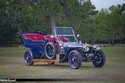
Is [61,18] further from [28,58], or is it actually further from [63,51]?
[28,58]

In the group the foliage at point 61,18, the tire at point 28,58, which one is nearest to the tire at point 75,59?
the tire at point 28,58

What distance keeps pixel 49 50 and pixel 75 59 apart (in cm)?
36

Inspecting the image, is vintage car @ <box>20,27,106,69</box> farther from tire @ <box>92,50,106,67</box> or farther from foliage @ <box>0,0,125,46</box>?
foliage @ <box>0,0,125,46</box>

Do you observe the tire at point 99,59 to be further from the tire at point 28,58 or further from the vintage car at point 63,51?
the tire at point 28,58

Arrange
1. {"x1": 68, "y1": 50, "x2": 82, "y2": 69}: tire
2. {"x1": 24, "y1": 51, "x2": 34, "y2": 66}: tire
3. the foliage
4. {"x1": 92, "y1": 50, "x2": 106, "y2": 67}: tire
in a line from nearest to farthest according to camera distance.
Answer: the foliage
{"x1": 92, "y1": 50, "x2": 106, "y2": 67}: tire
{"x1": 68, "y1": 50, "x2": 82, "y2": 69}: tire
{"x1": 24, "y1": 51, "x2": 34, "y2": 66}: tire

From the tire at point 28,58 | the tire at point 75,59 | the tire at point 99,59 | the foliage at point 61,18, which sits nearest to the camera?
the foliage at point 61,18

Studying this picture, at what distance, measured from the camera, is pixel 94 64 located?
5.63 meters

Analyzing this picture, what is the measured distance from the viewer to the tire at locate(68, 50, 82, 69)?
5.33m

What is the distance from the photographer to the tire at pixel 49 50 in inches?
211

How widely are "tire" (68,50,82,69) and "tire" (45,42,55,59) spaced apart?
241 mm

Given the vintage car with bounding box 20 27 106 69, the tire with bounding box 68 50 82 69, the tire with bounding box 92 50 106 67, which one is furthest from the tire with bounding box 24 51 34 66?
the tire with bounding box 92 50 106 67

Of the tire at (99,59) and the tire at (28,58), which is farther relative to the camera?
the tire at (28,58)

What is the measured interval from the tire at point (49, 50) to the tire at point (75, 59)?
9.5 inches

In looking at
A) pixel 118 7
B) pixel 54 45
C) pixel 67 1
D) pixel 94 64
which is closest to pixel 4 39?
pixel 67 1
